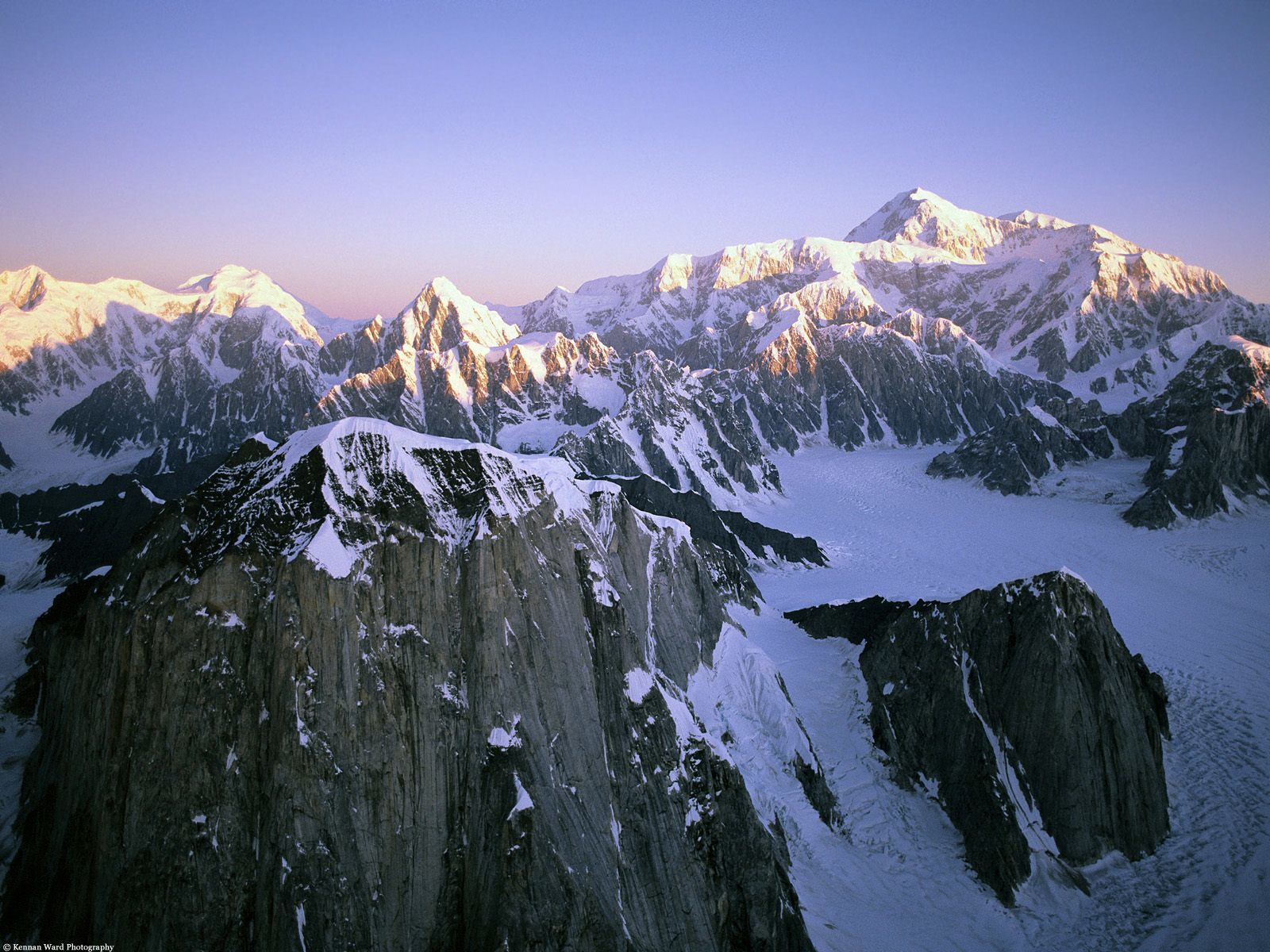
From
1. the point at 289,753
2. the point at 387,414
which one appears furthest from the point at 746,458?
the point at 289,753

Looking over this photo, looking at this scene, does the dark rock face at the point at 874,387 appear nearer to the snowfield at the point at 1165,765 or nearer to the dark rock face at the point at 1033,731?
the snowfield at the point at 1165,765

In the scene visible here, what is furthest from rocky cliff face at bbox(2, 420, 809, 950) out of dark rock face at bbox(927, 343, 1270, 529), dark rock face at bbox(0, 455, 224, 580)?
dark rock face at bbox(927, 343, 1270, 529)

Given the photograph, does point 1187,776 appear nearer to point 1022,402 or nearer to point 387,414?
point 387,414

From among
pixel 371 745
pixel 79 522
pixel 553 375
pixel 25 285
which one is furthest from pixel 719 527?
pixel 25 285

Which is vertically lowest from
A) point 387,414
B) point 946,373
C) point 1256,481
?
point 1256,481

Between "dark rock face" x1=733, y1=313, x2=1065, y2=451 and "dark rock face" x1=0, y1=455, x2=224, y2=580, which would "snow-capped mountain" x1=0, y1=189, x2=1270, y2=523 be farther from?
"dark rock face" x1=0, y1=455, x2=224, y2=580

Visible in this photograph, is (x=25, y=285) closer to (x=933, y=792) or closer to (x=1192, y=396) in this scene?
(x=933, y=792)

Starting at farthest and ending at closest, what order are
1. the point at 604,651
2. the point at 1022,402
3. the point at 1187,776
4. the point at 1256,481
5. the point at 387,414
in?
the point at 1022,402 → the point at 387,414 → the point at 1256,481 → the point at 1187,776 → the point at 604,651
